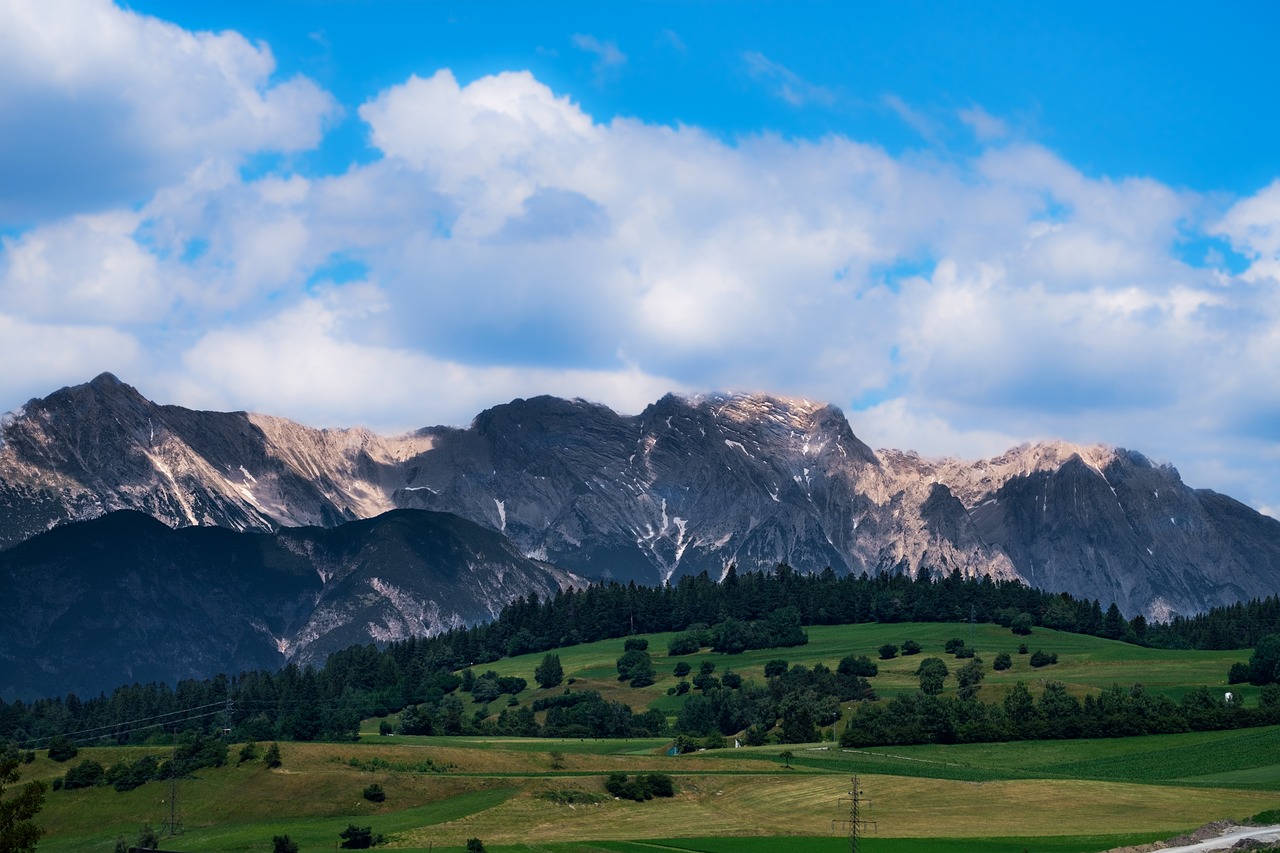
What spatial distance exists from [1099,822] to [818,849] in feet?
90.7

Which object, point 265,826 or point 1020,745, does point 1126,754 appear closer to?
point 1020,745

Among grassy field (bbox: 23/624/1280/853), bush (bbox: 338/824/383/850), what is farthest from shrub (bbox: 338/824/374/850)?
grassy field (bbox: 23/624/1280/853)

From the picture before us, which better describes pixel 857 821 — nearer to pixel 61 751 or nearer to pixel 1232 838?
pixel 1232 838

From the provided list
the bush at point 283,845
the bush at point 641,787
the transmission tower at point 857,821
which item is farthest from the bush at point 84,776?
the transmission tower at point 857,821

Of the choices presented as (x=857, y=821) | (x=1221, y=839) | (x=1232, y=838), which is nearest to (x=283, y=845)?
(x=857, y=821)

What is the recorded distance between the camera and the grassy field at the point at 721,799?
450ft

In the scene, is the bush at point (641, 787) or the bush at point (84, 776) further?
the bush at point (84, 776)

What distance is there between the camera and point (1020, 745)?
196 m

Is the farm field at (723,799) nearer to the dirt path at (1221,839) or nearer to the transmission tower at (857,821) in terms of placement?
the transmission tower at (857,821)

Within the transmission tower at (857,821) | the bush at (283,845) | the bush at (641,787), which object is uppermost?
the bush at (641,787)

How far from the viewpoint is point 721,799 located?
161375 mm

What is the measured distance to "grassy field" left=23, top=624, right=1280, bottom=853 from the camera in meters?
137

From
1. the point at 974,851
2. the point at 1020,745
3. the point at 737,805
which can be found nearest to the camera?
the point at 974,851

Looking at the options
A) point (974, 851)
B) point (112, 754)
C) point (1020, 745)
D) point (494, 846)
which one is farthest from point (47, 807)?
point (1020, 745)
